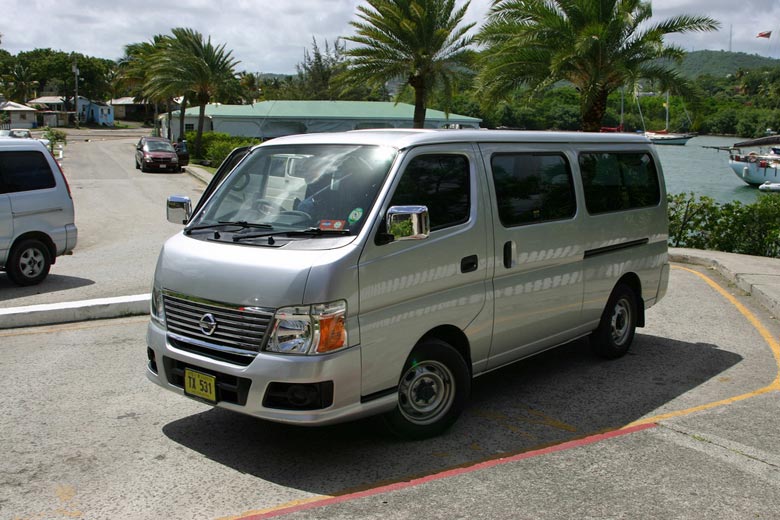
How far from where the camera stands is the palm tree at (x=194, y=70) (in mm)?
45344

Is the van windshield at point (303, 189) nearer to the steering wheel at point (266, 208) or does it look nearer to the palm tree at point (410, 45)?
the steering wheel at point (266, 208)

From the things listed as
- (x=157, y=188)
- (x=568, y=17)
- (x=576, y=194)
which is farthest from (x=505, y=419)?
(x=157, y=188)

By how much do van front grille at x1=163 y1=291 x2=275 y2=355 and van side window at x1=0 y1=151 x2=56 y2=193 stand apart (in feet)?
20.7

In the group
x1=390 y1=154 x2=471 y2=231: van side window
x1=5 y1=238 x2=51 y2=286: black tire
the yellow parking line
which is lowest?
the yellow parking line

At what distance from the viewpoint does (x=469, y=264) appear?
17.5 ft

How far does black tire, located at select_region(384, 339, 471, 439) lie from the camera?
199 inches

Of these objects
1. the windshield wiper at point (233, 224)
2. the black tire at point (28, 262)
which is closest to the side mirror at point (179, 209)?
the windshield wiper at point (233, 224)

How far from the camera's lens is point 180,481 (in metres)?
4.62

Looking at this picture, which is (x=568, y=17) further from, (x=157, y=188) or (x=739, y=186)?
(x=739, y=186)

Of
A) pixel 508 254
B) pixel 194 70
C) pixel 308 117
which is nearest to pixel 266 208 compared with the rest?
pixel 508 254

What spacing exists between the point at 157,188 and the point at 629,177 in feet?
79.0

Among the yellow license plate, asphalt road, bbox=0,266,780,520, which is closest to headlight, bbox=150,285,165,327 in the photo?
the yellow license plate

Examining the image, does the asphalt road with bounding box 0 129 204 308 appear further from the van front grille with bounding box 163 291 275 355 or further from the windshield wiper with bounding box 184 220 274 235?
the van front grille with bounding box 163 291 275 355

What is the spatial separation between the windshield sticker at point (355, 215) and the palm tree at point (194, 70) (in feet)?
141
